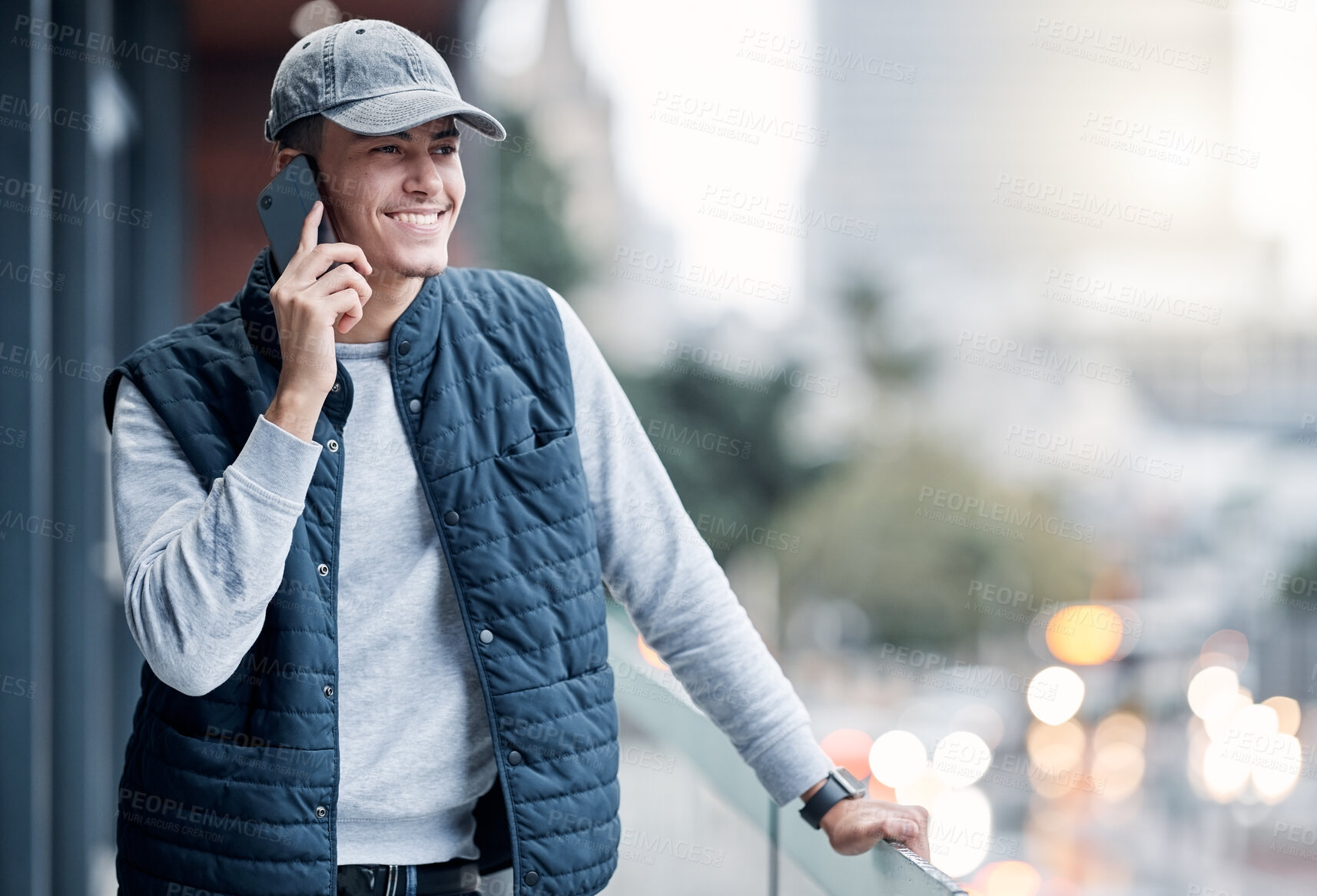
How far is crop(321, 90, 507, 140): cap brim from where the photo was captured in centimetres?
A: 134

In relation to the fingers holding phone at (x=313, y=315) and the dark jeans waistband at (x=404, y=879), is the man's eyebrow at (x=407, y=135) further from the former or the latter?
the dark jeans waistband at (x=404, y=879)

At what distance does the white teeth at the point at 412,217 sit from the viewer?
54.4 inches

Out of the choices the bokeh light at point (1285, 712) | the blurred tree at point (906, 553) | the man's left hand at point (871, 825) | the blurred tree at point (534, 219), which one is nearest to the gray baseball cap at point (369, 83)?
the man's left hand at point (871, 825)

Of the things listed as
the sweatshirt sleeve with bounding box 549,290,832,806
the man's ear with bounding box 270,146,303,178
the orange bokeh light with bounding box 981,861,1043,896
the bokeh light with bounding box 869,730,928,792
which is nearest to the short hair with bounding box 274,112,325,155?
the man's ear with bounding box 270,146,303,178

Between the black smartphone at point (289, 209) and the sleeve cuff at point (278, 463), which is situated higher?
the black smartphone at point (289, 209)

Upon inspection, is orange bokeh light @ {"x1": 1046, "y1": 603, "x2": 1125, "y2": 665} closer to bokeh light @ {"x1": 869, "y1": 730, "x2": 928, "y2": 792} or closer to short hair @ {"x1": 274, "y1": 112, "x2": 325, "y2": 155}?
bokeh light @ {"x1": 869, "y1": 730, "x2": 928, "y2": 792}

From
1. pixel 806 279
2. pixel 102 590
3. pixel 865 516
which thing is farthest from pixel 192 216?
pixel 806 279

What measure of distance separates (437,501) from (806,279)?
69.1 meters

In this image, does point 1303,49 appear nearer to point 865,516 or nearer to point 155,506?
point 865,516

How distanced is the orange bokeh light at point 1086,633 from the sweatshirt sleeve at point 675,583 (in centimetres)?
4930

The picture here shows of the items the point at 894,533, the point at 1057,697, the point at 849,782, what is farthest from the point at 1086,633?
the point at 849,782

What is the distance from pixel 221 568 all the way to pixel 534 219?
2236 centimetres

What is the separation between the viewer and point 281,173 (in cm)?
142

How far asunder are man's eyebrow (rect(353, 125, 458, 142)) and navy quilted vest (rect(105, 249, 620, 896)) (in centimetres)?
18
